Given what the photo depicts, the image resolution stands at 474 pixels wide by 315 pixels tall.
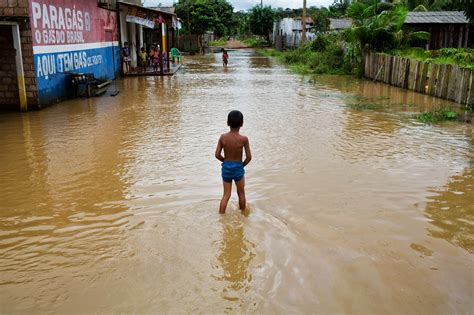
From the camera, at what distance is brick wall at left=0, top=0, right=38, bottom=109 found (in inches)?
471

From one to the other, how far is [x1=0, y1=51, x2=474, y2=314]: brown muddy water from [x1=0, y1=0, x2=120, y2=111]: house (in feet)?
5.98

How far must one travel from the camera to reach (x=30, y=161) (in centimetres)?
795

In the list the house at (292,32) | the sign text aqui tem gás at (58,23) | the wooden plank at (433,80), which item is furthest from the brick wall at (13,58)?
the house at (292,32)

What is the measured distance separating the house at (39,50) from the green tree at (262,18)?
47981 millimetres

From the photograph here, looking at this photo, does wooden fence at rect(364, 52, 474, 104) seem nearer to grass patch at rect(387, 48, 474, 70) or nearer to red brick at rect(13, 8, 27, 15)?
grass patch at rect(387, 48, 474, 70)

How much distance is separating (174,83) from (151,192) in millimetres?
14340

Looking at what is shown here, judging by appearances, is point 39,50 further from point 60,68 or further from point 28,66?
point 60,68

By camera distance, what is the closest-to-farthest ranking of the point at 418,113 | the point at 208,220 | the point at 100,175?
the point at 208,220, the point at 100,175, the point at 418,113

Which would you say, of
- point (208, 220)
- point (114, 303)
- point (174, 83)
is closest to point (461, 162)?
point (208, 220)

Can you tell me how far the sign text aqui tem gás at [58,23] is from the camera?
12773 millimetres

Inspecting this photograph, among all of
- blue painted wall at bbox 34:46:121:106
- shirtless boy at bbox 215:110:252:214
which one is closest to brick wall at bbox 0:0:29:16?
blue painted wall at bbox 34:46:121:106

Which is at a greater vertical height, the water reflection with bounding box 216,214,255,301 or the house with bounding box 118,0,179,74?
the house with bounding box 118,0,179,74

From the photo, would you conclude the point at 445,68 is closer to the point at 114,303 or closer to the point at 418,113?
the point at 418,113

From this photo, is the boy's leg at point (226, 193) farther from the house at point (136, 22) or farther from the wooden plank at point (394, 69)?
the house at point (136, 22)
